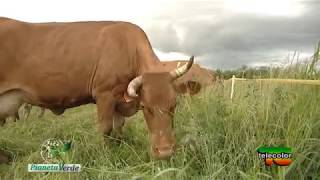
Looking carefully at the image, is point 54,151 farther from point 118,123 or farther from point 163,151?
point 163,151

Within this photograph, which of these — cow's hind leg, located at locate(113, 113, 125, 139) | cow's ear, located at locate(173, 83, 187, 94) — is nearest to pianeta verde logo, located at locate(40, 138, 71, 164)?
cow's hind leg, located at locate(113, 113, 125, 139)

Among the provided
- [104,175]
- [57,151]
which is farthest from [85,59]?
[104,175]

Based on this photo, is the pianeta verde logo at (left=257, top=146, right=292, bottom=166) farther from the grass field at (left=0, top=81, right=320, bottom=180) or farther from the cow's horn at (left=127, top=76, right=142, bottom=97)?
the cow's horn at (left=127, top=76, right=142, bottom=97)

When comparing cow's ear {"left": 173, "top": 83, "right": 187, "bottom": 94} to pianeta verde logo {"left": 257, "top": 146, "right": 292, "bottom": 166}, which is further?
cow's ear {"left": 173, "top": 83, "right": 187, "bottom": 94}

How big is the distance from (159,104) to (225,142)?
44.8 inches

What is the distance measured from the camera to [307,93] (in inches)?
238

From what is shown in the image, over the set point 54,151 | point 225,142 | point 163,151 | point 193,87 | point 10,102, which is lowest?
point 54,151

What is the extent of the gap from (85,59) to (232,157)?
3.61 meters

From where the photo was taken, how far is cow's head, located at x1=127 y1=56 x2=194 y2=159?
20.3ft

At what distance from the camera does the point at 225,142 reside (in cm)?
581

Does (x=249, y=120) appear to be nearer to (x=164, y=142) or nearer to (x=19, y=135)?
(x=164, y=142)

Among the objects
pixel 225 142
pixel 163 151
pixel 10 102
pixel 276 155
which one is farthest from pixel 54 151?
pixel 276 155

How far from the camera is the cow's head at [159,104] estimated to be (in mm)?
6191

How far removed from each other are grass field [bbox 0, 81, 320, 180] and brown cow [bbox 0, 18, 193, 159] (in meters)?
0.90
